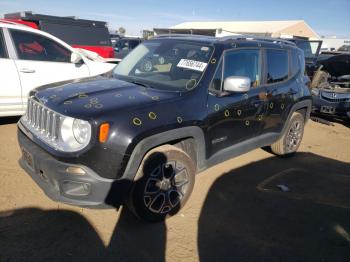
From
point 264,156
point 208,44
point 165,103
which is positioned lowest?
point 264,156

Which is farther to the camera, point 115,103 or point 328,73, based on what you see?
point 328,73

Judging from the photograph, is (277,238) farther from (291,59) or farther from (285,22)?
(285,22)

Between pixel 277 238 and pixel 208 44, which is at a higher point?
pixel 208 44

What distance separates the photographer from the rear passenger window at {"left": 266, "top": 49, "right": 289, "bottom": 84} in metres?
4.35

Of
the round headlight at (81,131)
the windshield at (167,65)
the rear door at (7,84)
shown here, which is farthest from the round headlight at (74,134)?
the rear door at (7,84)

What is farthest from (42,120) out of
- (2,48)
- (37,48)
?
(37,48)

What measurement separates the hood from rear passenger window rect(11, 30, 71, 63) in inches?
98.4

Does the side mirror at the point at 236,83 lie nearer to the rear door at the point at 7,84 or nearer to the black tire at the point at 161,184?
the black tire at the point at 161,184

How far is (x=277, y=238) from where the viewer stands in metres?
3.19

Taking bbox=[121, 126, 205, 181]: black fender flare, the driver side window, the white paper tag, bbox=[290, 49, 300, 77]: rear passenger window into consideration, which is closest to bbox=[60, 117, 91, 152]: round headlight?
bbox=[121, 126, 205, 181]: black fender flare

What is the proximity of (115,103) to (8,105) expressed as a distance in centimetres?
341

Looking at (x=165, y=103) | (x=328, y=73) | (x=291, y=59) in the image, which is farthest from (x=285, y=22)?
(x=165, y=103)

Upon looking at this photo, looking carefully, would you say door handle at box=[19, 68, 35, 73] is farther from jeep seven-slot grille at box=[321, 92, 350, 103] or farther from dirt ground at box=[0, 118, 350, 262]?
jeep seven-slot grille at box=[321, 92, 350, 103]

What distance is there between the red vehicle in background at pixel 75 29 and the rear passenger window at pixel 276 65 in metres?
6.75
